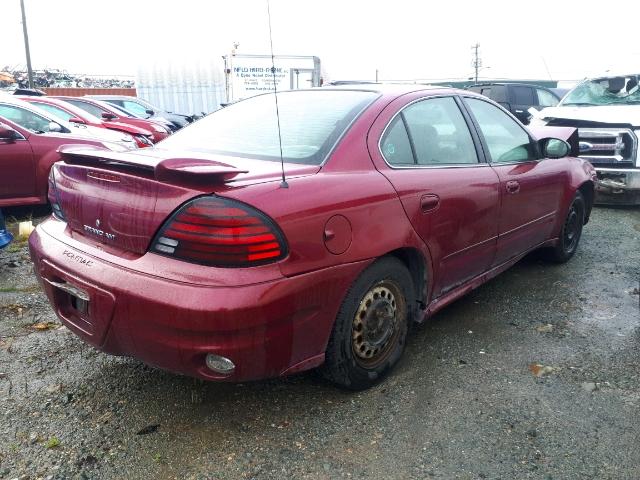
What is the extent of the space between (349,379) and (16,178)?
17.1ft

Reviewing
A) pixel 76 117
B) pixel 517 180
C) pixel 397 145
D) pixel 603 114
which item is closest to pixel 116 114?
pixel 76 117

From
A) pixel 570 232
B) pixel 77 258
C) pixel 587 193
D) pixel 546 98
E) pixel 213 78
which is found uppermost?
pixel 213 78

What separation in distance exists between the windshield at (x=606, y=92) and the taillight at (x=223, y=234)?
23.2ft

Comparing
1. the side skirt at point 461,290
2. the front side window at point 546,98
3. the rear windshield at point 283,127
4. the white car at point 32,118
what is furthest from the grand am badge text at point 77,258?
the front side window at point 546,98

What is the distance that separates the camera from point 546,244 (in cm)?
447

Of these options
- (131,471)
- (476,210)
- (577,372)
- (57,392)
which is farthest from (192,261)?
(577,372)

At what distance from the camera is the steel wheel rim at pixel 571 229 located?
188 inches

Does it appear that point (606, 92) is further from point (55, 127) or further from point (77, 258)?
point (77, 258)

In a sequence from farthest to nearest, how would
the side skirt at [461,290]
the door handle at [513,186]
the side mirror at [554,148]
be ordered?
the side mirror at [554,148] → the door handle at [513,186] → the side skirt at [461,290]

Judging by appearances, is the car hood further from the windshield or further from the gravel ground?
the gravel ground

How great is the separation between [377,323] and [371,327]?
0.05m

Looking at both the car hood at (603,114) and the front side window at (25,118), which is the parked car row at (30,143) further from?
the car hood at (603,114)

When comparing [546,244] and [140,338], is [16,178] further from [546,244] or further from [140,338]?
[546,244]

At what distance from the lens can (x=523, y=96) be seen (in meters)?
14.8
